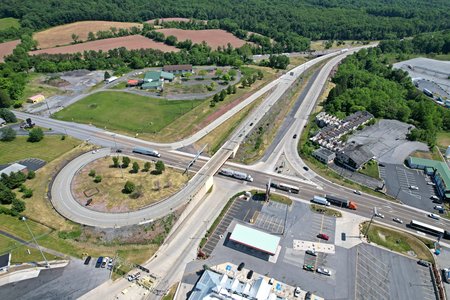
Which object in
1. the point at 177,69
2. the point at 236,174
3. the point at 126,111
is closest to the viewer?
the point at 236,174

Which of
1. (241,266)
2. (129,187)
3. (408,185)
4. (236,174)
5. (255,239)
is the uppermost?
(129,187)

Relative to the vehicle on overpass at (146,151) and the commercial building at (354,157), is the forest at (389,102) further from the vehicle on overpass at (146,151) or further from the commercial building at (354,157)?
the vehicle on overpass at (146,151)

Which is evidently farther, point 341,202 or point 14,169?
point 14,169

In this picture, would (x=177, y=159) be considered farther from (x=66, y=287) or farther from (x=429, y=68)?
(x=429, y=68)

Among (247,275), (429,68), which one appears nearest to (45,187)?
(247,275)

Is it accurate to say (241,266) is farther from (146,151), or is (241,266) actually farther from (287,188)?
(146,151)

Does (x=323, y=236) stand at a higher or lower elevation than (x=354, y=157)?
lower

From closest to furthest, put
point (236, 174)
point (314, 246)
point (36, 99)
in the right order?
point (314, 246) → point (236, 174) → point (36, 99)

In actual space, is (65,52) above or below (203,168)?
above

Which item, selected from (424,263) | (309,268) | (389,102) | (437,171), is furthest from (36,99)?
(437,171)
